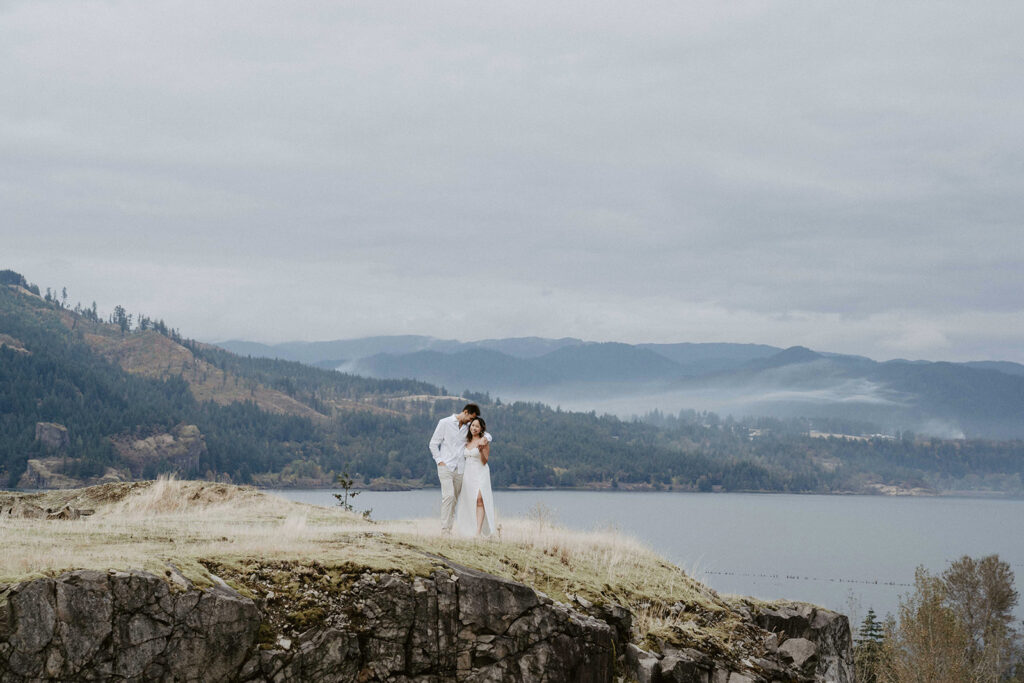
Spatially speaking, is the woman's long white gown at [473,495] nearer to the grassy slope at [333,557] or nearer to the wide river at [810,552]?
the grassy slope at [333,557]

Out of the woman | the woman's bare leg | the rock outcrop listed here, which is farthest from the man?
the rock outcrop

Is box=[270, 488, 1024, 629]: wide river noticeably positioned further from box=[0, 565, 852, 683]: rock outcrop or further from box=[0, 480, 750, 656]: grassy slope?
box=[0, 565, 852, 683]: rock outcrop

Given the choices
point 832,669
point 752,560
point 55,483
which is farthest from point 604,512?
point 832,669

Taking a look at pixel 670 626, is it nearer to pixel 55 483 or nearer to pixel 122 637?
pixel 122 637

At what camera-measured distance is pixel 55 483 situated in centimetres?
18712

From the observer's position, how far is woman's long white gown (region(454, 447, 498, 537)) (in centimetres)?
2028

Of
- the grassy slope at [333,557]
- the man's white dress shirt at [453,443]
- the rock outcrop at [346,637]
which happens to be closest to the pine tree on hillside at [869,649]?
the grassy slope at [333,557]

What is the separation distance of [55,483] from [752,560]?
137129mm

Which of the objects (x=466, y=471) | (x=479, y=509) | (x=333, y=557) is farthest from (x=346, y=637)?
(x=466, y=471)

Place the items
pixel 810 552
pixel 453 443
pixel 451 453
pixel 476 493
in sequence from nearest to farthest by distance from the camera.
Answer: pixel 476 493 < pixel 451 453 < pixel 453 443 < pixel 810 552

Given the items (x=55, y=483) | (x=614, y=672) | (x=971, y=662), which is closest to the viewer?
(x=614, y=672)

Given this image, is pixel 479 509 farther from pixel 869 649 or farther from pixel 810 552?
pixel 810 552

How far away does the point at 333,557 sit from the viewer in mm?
16109

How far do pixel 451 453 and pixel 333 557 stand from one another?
4.83 m
